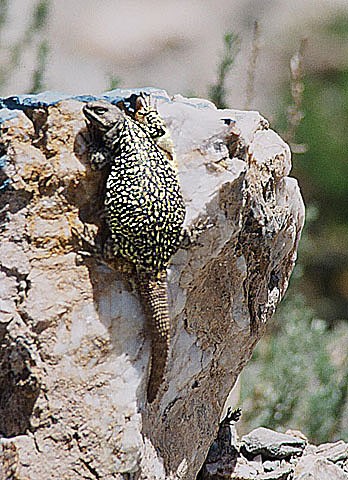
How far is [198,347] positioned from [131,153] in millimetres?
369

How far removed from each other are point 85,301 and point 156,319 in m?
0.12

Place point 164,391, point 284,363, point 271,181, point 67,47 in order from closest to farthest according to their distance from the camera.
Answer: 1. point 164,391
2. point 271,181
3. point 284,363
4. point 67,47

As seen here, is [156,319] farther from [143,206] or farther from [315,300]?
[315,300]

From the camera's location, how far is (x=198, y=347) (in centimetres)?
145

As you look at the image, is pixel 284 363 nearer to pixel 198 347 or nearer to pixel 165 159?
pixel 198 347

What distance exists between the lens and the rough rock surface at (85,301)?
1252 mm

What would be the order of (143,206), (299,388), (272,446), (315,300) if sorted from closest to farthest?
(143,206) < (272,446) < (299,388) < (315,300)

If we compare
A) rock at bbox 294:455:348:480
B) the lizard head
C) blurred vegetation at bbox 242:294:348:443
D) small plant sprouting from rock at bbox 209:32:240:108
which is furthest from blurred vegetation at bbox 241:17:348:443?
the lizard head

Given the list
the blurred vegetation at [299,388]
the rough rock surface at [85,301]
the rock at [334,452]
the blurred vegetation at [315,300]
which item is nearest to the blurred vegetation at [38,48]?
the blurred vegetation at [315,300]

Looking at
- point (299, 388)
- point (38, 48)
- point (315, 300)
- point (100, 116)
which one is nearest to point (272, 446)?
point (100, 116)

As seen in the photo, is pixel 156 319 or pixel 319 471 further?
pixel 319 471

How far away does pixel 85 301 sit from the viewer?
4.18ft

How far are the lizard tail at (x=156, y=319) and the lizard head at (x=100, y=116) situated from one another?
24cm

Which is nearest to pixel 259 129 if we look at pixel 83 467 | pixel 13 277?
pixel 13 277
